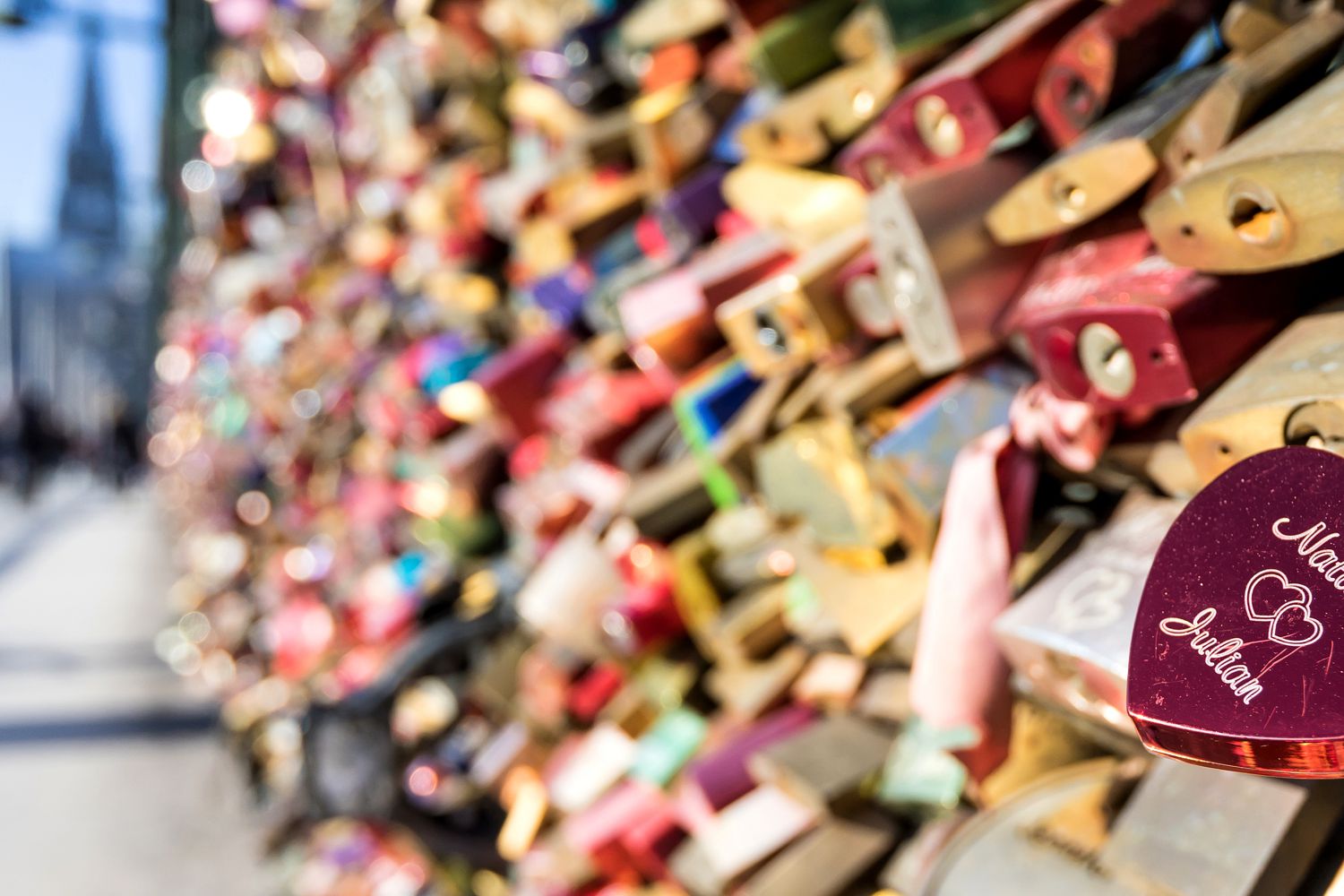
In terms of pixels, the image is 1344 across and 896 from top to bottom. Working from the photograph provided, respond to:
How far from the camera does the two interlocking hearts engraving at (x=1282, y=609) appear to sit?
0.26 meters

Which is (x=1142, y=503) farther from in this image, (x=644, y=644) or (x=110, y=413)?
(x=110, y=413)

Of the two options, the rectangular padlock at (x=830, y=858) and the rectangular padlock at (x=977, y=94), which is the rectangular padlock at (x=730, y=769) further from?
the rectangular padlock at (x=977, y=94)

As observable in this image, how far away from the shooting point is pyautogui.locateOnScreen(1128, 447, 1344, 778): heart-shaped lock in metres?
0.26

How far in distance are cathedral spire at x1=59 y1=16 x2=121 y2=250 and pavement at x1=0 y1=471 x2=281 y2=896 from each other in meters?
15.3

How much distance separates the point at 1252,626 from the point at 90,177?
66.4 feet

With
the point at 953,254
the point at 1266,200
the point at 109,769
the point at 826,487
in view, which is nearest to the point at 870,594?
the point at 826,487

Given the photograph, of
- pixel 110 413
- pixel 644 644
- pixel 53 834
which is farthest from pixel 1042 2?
pixel 110 413

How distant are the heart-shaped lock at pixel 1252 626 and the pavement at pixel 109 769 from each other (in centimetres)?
163

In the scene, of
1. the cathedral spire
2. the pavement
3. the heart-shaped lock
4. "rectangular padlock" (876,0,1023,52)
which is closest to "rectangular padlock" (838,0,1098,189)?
"rectangular padlock" (876,0,1023,52)

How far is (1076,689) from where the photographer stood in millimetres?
404

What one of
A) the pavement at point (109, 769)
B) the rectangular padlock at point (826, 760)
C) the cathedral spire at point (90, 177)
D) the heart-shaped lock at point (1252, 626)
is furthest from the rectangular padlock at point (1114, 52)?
the cathedral spire at point (90, 177)

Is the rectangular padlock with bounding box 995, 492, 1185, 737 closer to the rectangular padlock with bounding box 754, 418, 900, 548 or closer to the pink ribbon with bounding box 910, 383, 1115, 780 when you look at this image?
the pink ribbon with bounding box 910, 383, 1115, 780

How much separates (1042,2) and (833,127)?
153mm

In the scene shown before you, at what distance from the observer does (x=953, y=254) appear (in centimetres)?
47
